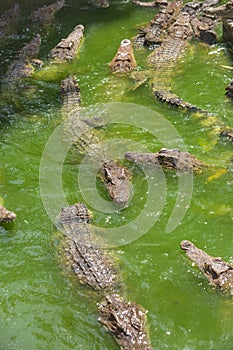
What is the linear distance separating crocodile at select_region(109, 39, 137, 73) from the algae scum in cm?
21

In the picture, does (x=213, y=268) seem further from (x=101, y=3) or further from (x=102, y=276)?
(x=101, y=3)

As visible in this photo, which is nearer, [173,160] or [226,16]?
[173,160]

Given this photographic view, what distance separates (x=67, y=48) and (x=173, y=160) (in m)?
5.18

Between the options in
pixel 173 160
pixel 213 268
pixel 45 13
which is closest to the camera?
pixel 213 268

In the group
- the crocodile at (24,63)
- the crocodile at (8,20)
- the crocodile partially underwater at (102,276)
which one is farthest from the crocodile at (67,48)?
the crocodile partially underwater at (102,276)

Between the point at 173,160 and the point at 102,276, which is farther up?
the point at 173,160

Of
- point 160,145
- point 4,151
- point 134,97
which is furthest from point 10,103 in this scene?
point 160,145

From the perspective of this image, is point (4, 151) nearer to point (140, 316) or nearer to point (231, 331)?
point (140, 316)

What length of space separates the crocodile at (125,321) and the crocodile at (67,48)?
6.97 meters

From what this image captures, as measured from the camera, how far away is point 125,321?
4.93 m

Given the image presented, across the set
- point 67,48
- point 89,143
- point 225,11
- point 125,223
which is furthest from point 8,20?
point 125,223

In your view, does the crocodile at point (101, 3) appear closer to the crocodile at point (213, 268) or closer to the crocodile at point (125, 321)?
the crocodile at point (213, 268)

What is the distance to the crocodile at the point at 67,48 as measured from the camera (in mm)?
10891

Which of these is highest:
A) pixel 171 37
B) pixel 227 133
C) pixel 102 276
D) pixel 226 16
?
pixel 226 16
